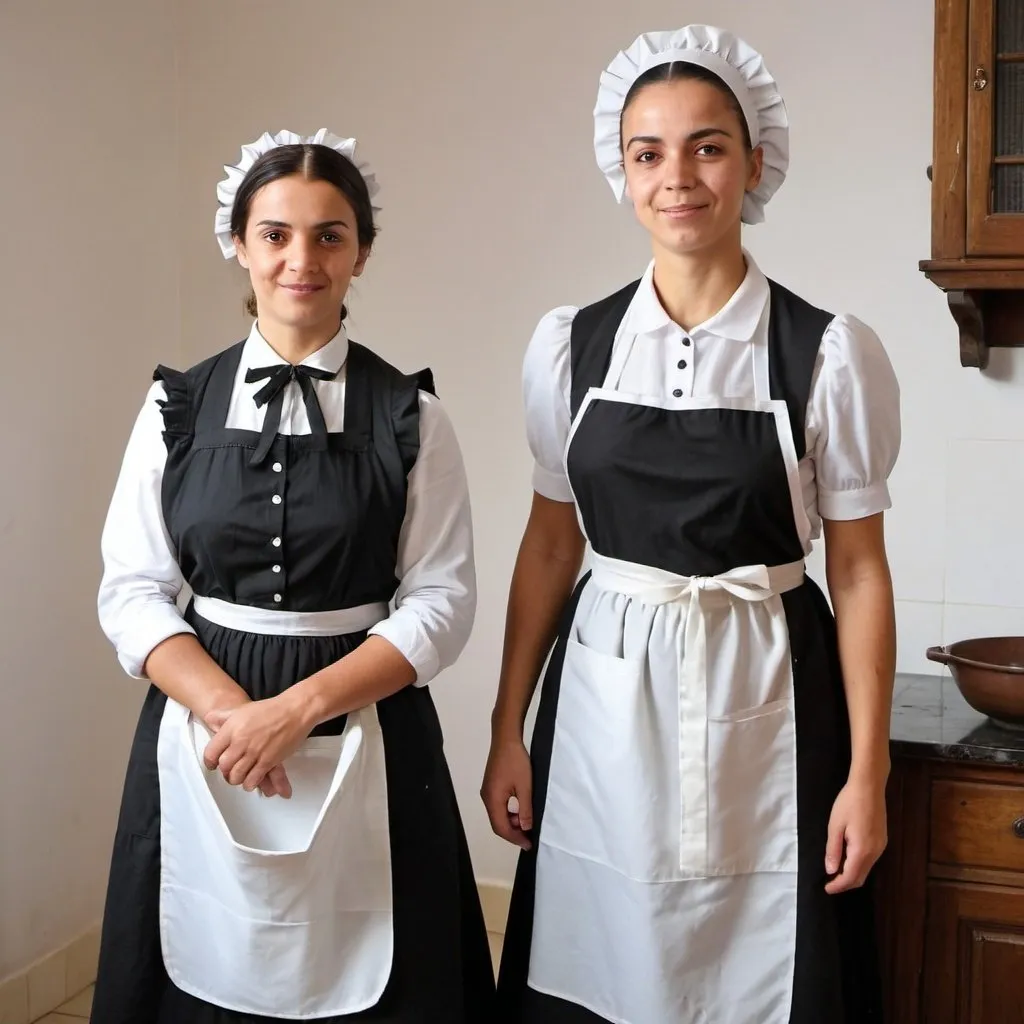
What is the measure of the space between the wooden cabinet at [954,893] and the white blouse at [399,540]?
2.25 feet

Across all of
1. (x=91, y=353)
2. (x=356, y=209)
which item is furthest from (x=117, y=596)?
(x=91, y=353)

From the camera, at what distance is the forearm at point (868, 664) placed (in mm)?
1496

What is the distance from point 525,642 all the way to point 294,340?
0.46 m

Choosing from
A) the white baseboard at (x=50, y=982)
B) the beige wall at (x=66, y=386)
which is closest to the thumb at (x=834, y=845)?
the white baseboard at (x=50, y=982)

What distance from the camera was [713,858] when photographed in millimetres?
1479

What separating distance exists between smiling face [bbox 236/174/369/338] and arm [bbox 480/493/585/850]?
0.37 m

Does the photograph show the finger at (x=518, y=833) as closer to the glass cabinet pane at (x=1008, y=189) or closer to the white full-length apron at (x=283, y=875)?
the white full-length apron at (x=283, y=875)

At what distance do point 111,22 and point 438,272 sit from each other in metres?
0.77

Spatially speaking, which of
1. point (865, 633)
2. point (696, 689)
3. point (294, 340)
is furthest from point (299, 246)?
point (865, 633)

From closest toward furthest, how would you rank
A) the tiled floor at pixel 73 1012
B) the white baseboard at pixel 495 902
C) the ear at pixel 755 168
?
the ear at pixel 755 168
the tiled floor at pixel 73 1012
the white baseboard at pixel 495 902

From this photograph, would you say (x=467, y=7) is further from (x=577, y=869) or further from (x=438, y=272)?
(x=577, y=869)

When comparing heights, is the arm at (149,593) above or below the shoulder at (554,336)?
below

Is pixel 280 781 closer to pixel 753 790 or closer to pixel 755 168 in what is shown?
pixel 753 790

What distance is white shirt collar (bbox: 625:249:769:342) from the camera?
1.51 meters
